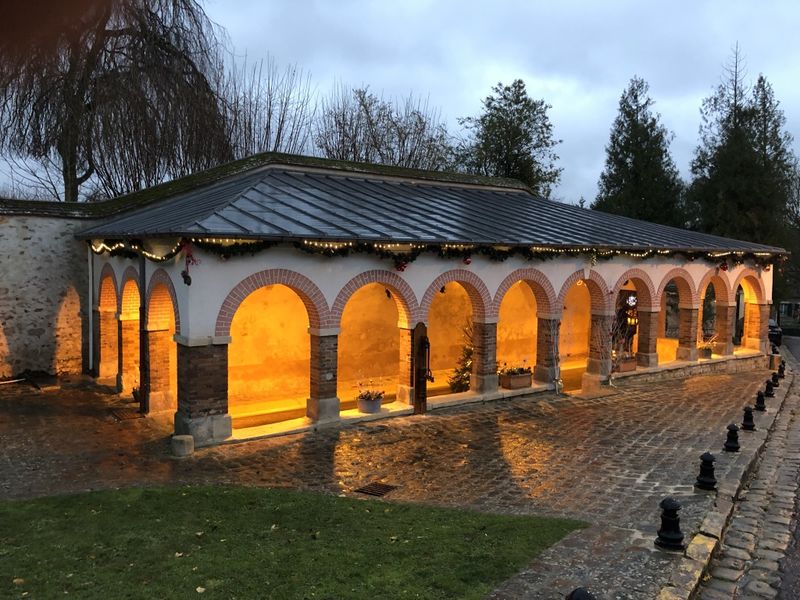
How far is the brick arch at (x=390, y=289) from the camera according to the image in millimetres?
11602

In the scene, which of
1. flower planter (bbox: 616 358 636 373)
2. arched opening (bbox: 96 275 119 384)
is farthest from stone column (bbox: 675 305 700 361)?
arched opening (bbox: 96 275 119 384)

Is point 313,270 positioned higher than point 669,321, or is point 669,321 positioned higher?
point 313,270

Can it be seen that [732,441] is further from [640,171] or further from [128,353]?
[640,171]

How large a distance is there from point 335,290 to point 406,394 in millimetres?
2899

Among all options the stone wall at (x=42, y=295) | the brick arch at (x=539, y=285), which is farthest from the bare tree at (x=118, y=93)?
the brick arch at (x=539, y=285)

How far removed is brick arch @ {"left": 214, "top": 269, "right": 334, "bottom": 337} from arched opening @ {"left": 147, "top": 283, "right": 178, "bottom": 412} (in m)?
1.96

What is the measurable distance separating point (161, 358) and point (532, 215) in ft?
34.6

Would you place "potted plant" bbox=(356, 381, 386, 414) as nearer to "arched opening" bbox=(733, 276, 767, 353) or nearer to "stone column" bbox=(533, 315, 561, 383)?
"stone column" bbox=(533, 315, 561, 383)

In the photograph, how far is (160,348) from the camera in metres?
Answer: 12.2

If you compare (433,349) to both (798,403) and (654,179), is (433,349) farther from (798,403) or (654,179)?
(654,179)

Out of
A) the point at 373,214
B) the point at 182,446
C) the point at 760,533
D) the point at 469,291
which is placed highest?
the point at 373,214

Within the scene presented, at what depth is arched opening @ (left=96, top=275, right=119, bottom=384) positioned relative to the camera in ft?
50.6

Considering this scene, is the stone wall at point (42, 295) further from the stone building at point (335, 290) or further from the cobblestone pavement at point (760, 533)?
the cobblestone pavement at point (760, 533)

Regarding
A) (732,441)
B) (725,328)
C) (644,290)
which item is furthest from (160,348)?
(725,328)
